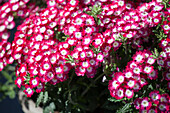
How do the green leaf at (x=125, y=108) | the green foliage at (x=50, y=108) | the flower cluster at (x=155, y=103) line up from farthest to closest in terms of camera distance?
the green foliage at (x=50, y=108) < the green leaf at (x=125, y=108) < the flower cluster at (x=155, y=103)

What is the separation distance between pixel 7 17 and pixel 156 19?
1070 mm

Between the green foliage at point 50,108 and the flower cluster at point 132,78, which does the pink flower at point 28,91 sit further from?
the flower cluster at point 132,78

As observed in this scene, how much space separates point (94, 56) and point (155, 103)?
40cm

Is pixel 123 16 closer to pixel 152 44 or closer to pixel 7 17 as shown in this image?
pixel 152 44

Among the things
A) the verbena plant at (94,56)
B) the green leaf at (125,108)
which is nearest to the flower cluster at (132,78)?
the verbena plant at (94,56)

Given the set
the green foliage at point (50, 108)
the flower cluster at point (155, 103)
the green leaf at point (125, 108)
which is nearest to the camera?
the flower cluster at point (155, 103)

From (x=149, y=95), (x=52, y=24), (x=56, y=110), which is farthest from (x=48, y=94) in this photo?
(x=149, y=95)

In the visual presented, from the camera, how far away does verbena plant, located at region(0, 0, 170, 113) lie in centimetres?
122

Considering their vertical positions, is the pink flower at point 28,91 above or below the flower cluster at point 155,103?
above

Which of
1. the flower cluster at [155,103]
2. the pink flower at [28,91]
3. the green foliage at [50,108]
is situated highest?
the pink flower at [28,91]

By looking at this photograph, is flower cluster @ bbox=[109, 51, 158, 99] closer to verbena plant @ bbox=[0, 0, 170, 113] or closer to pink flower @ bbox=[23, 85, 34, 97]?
verbena plant @ bbox=[0, 0, 170, 113]

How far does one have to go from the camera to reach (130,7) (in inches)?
62.8

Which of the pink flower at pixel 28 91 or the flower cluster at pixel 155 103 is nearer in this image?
the flower cluster at pixel 155 103

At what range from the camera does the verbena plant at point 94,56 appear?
1.22 metres
